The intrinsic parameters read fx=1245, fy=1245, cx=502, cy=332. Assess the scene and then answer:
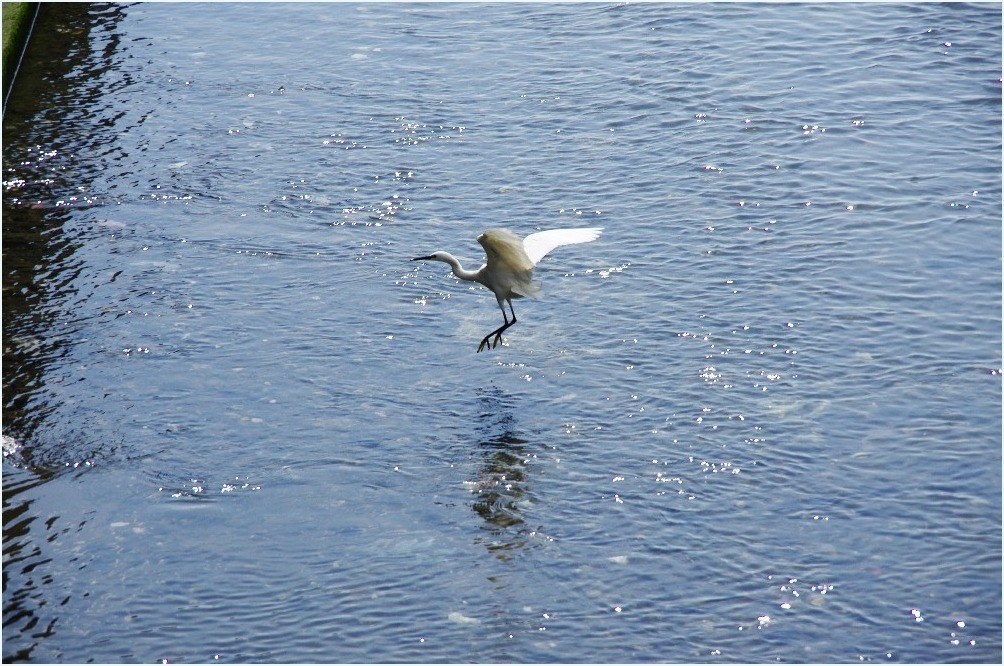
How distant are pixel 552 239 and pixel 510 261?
568mm

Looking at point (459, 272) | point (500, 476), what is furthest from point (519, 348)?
point (500, 476)

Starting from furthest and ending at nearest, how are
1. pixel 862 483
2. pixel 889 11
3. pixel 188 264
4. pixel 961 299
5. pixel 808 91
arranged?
pixel 889 11 < pixel 808 91 < pixel 188 264 < pixel 961 299 < pixel 862 483

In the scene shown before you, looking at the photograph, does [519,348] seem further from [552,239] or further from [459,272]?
[552,239]

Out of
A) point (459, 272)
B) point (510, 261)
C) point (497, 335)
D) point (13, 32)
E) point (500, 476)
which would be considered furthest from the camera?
point (13, 32)

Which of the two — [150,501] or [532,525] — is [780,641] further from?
[150,501]

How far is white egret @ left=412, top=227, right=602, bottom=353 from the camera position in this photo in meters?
9.91

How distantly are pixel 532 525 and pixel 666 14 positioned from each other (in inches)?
409

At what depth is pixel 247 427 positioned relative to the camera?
9.76 m

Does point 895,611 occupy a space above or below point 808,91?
below

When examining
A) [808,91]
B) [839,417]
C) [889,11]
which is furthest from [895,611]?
[889,11]

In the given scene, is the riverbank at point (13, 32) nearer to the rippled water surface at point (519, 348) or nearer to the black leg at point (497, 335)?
the rippled water surface at point (519, 348)

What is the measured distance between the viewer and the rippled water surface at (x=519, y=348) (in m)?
7.86

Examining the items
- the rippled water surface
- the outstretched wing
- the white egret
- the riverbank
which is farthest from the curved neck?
the riverbank

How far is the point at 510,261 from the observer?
33.1ft
